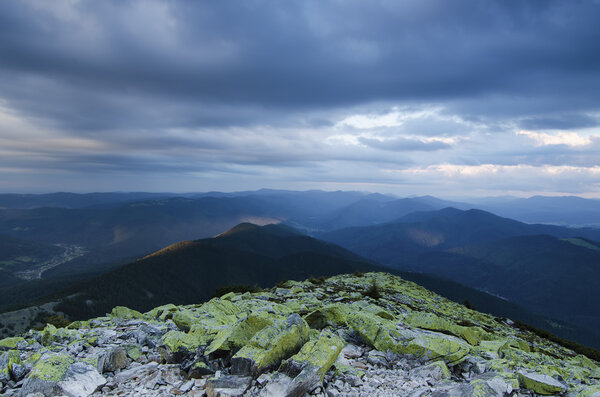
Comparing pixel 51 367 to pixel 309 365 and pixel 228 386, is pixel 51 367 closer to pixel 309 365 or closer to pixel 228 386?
pixel 228 386

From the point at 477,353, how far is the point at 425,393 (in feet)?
21.1

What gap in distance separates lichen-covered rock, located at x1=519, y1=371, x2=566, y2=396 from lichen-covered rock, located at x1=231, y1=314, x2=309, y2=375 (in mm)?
9308

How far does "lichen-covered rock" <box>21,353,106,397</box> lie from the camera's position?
10.4m

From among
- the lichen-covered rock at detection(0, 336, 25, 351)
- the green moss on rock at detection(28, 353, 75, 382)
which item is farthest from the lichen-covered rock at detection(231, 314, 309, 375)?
the lichen-covered rock at detection(0, 336, 25, 351)

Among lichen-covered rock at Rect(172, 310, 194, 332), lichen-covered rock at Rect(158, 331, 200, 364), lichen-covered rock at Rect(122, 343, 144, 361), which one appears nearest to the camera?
lichen-covered rock at Rect(158, 331, 200, 364)

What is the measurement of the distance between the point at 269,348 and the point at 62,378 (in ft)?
26.8

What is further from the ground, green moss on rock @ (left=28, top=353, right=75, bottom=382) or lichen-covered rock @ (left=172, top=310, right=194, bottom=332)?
green moss on rock @ (left=28, top=353, right=75, bottom=382)

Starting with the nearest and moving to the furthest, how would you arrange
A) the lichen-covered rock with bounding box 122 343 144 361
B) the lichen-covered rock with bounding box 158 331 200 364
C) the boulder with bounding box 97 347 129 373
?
the boulder with bounding box 97 347 129 373
the lichen-covered rock with bounding box 158 331 200 364
the lichen-covered rock with bounding box 122 343 144 361

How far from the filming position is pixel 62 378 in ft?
35.3

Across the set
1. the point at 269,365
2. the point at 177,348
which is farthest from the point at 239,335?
the point at 177,348

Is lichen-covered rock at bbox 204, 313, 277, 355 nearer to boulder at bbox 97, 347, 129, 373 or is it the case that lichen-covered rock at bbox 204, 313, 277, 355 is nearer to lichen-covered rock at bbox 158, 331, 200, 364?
lichen-covered rock at bbox 158, 331, 200, 364

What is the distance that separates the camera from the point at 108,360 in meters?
12.3

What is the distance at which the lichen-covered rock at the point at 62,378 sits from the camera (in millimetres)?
10375

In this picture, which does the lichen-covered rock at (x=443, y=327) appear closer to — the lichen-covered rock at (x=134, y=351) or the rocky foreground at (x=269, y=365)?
the rocky foreground at (x=269, y=365)
